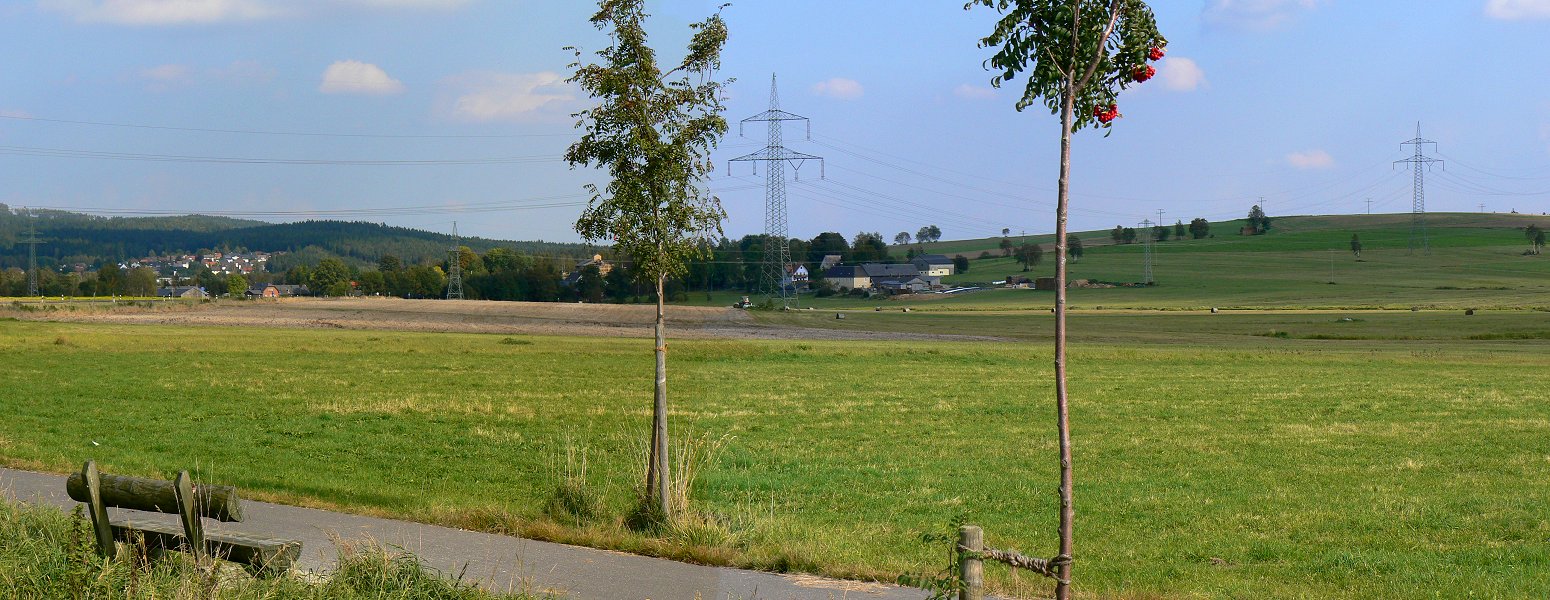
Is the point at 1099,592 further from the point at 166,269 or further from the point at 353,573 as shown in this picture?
the point at 166,269

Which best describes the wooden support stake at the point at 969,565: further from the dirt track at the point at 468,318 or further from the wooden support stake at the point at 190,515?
the dirt track at the point at 468,318

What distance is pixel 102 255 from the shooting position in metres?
179

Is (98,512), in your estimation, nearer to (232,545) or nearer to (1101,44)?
(232,545)

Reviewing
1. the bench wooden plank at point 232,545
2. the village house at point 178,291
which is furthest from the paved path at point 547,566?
the village house at point 178,291

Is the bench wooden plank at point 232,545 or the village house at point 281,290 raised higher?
the bench wooden plank at point 232,545

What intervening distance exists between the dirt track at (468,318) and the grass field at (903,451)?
3053 cm

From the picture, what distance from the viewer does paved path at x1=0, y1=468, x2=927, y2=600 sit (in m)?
8.45

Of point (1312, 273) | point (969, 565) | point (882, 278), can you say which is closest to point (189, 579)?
point (969, 565)

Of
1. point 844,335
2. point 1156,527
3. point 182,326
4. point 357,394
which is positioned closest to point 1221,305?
point 844,335

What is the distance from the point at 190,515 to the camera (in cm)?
745

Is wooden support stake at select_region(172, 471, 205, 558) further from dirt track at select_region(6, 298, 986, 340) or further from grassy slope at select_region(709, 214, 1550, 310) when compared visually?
grassy slope at select_region(709, 214, 1550, 310)

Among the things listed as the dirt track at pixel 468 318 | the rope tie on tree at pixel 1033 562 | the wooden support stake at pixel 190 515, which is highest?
the rope tie on tree at pixel 1033 562

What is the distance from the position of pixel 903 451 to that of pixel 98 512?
499 inches

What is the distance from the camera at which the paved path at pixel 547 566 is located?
8445 millimetres
